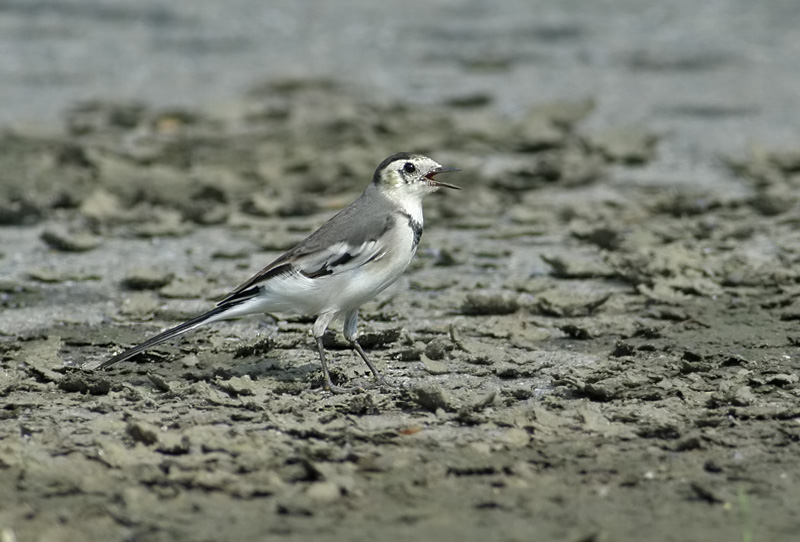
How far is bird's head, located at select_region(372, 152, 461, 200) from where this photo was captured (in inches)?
228

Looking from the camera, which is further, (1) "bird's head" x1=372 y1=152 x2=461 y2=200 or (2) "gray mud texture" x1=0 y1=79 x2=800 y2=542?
(1) "bird's head" x1=372 y1=152 x2=461 y2=200

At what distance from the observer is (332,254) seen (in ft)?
17.7

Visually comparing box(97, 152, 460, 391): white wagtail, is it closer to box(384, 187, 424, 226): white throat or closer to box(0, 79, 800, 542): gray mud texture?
box(384, 187, 424, 226): white throat

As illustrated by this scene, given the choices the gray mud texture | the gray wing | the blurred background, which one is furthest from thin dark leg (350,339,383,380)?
the blurred background

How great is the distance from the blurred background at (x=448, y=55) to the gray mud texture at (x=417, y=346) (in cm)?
113

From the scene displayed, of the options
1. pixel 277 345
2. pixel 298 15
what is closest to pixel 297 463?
pixel 277 345

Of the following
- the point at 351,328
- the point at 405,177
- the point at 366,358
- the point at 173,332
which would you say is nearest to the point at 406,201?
the point at 405,177

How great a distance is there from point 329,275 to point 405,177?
78 cm

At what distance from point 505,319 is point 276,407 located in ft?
5.81

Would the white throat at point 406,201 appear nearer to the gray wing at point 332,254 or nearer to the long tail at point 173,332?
the gray wing at point 332,254

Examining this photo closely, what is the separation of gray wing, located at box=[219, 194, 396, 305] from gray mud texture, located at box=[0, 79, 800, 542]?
0.49 metres

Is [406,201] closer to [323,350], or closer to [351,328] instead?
[351,328]

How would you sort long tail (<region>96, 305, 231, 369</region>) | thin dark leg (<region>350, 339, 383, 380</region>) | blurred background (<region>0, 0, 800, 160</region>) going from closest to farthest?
1. long tail (<region>96, 305, 231, 369</region>)
2. thin dark leg (<region>350, 339, 383, 380</region>)
3. blurred background (<region>0, 0, 800, 160</region>)

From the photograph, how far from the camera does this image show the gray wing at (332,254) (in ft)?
17.6
